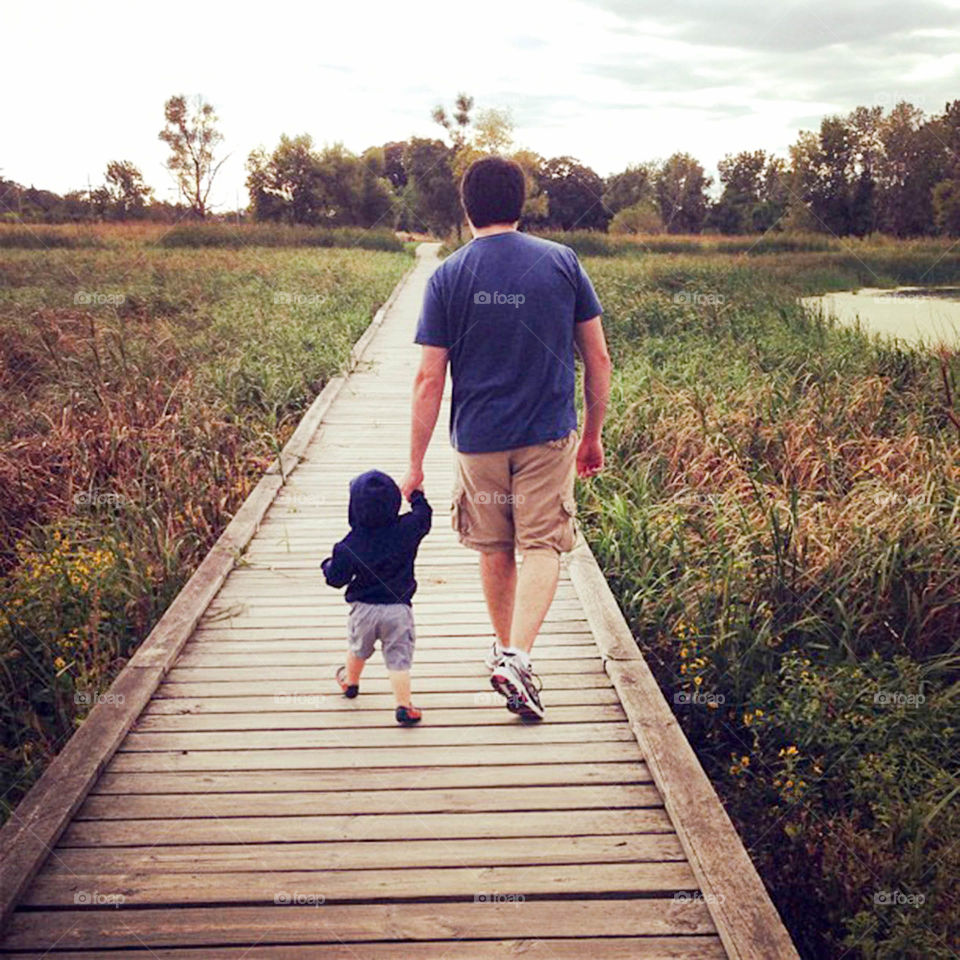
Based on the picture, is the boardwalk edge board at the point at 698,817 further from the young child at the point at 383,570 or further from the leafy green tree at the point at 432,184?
the leafy green tree at the point at 432,184

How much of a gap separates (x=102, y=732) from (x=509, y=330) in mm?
1996

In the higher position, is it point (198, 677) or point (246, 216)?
point (246, 216)

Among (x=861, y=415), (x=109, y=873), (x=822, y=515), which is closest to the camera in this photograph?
(x=109, y=873)

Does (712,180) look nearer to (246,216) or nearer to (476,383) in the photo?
(246,216)

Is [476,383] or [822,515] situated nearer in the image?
[476,383]

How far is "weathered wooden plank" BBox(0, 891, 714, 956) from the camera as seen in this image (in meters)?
2.19

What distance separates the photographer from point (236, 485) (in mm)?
6184

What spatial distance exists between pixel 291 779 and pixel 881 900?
1.96 metres

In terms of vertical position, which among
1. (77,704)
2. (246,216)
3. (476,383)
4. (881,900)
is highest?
(246,216)

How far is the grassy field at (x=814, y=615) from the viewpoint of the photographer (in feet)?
9.93

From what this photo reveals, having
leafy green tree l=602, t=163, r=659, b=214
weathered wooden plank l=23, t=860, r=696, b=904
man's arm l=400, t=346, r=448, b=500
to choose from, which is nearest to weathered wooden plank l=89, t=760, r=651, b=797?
weathered wooden plank l=23, t=860, r=696, b=904

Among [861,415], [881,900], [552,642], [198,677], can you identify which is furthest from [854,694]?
[861,415]

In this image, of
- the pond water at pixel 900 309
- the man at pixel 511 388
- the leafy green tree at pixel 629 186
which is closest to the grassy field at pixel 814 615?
the man at pixel 511 388

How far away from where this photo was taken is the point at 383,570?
304 cm
